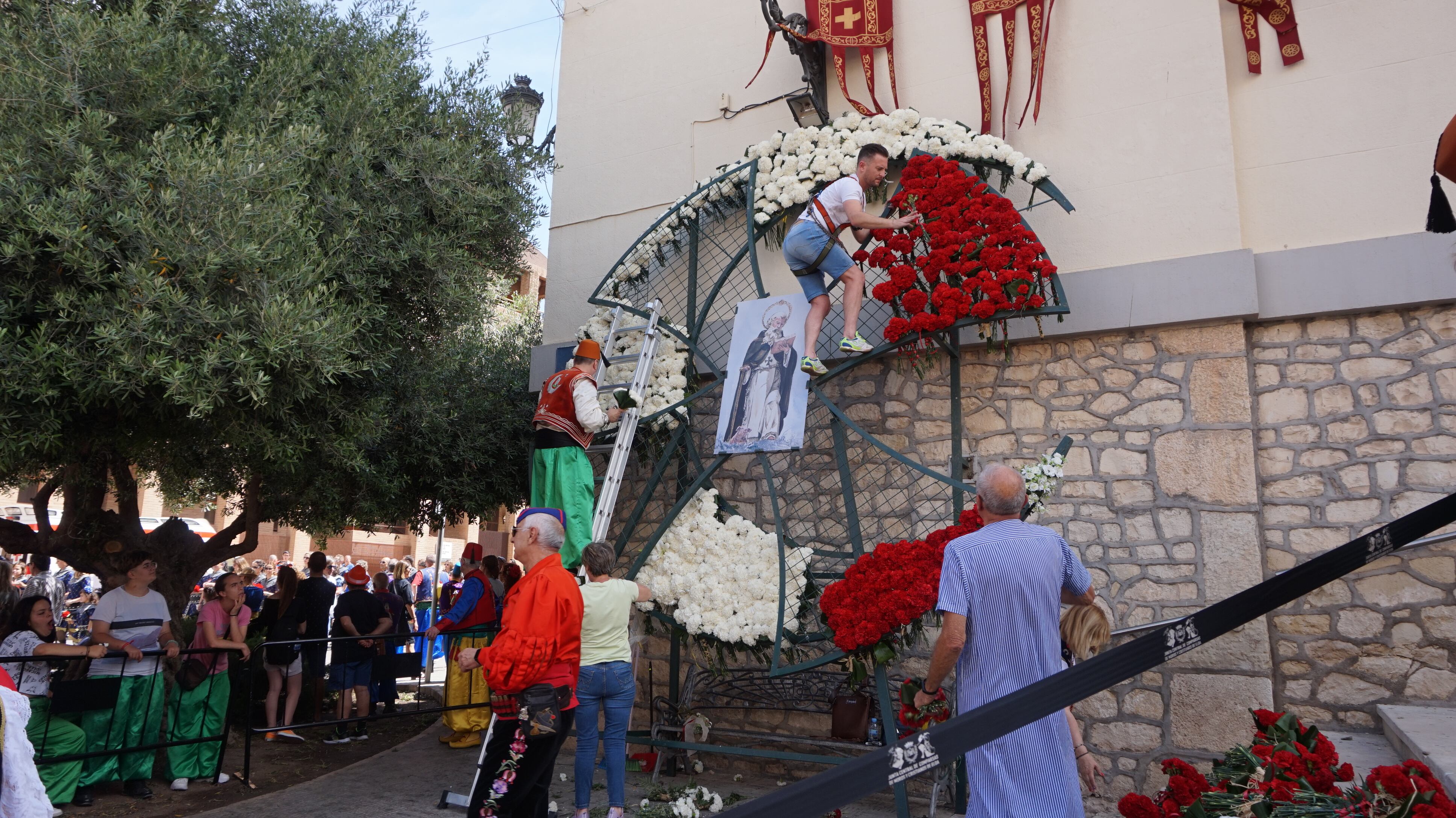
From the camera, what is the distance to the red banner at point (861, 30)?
7242mm

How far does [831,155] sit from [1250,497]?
3477mm

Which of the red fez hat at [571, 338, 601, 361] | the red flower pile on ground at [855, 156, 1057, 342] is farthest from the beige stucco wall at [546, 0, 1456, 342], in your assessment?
the red fez hat at [571, 338, 601, 361]

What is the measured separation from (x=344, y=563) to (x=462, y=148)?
1837 centimetres

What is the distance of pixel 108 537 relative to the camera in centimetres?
795

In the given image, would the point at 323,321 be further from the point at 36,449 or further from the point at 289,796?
the point at 289,796

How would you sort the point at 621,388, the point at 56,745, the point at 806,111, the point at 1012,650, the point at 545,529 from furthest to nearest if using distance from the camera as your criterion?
the point at 806,111 < the point at 621,388 < the point at 56,745 < the point at 545,529 < the point at 1012,650

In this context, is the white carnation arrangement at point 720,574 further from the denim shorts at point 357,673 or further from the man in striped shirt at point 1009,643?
the denim shorts at point 357,673

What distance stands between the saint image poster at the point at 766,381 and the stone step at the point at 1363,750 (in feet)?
10.8

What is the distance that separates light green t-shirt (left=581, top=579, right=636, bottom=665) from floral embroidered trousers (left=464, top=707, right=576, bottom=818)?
73 centimetres

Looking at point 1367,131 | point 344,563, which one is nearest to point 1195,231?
point 1367,131

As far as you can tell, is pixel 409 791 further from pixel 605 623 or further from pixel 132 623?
pixel 605 623

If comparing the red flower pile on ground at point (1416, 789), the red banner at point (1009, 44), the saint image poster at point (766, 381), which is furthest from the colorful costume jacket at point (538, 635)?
the red banner at point (1009, 44)

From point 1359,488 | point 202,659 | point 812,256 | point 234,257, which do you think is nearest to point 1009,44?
point 812,256

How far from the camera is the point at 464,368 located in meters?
9.77
